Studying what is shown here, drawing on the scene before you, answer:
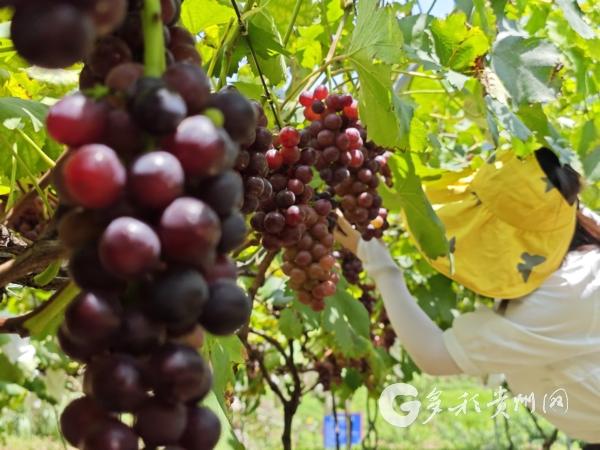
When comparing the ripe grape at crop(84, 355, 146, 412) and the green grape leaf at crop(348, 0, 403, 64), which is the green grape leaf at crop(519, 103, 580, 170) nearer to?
the green grape leaf at crop(348, 0, 403, 64)

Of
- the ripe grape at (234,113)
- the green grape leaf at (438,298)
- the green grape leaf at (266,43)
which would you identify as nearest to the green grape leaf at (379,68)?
the green grape leaf at (266,43)

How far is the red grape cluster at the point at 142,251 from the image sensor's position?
41 centimetres

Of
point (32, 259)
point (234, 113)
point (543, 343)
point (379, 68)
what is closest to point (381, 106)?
point (379, 68)

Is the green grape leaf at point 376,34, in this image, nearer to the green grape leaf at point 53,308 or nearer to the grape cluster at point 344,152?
the grape cluster at point 344,152

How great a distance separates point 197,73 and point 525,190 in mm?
1732

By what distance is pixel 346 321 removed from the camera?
250 centimetres

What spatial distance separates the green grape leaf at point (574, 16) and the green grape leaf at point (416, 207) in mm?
441

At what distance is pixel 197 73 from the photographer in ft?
1.51

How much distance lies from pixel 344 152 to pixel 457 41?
319mm

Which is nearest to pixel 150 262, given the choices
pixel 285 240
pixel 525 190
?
pixel 285 240

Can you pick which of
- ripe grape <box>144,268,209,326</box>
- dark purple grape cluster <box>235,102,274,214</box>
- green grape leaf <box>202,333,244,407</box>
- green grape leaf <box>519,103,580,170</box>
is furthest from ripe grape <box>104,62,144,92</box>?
green grape leaf <box>519,103,580,170</box>

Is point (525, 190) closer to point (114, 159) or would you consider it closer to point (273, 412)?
point (114, 159)

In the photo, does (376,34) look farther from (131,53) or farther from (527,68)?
(131,53)

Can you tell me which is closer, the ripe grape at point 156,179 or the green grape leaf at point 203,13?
the ripe grape at point 156,179
